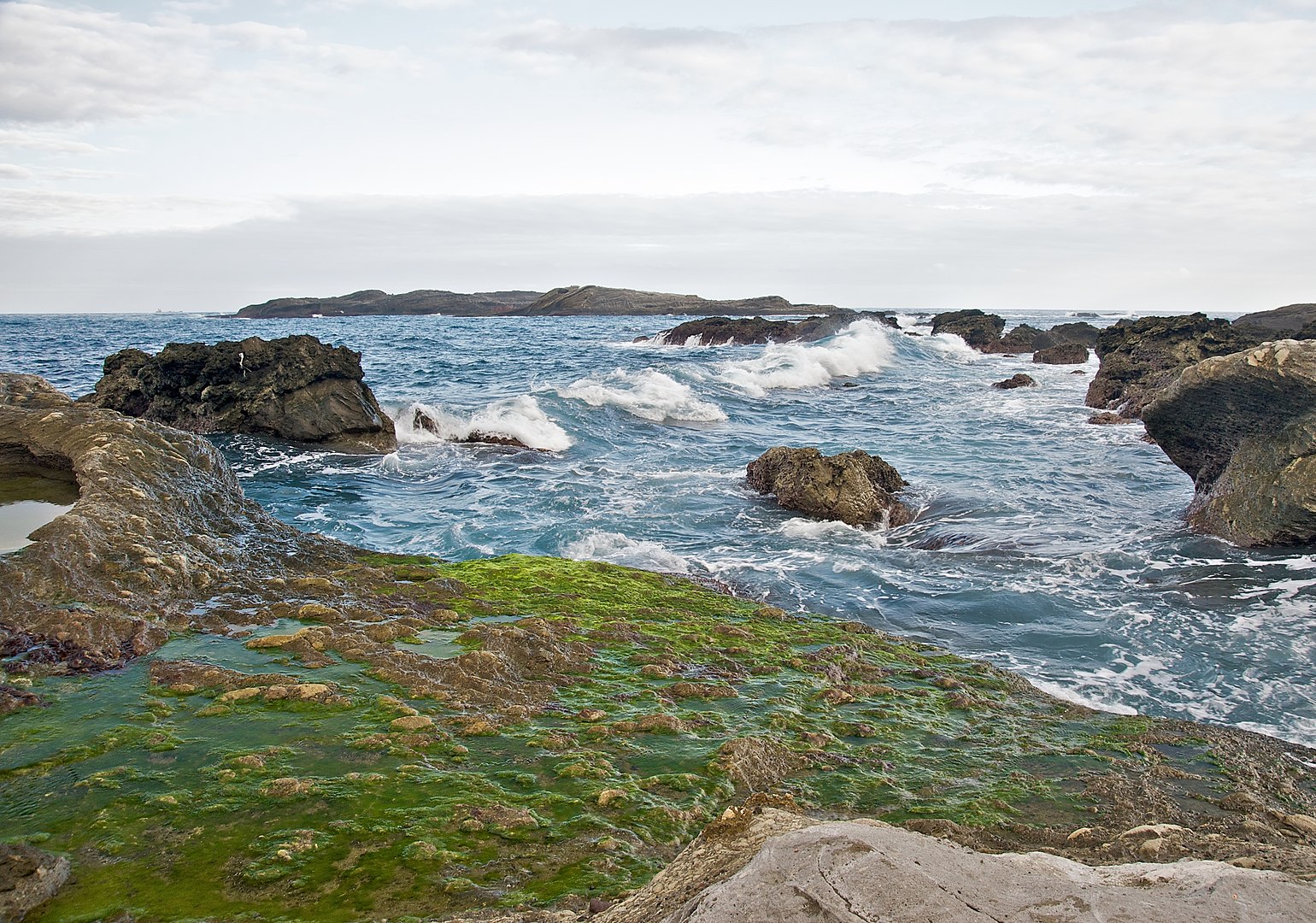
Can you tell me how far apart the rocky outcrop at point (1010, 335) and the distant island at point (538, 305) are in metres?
71.5

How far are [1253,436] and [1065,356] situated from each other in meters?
35.6

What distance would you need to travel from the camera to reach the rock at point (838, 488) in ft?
38.3

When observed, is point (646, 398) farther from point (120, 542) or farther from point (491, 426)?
point (120, 542)

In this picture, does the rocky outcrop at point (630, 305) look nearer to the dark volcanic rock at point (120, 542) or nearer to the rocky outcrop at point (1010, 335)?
the rocky outcrop at point (1010, 335)

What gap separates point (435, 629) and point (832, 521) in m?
6.91

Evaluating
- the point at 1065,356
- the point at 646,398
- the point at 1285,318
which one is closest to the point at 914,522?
the point at 646,398

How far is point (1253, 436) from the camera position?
1002 cm

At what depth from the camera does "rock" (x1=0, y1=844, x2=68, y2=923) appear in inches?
106

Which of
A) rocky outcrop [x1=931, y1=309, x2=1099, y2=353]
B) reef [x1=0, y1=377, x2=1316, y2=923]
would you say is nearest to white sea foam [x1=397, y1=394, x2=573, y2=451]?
reef [x1=0, y1=377, x2=1316, y2=923]

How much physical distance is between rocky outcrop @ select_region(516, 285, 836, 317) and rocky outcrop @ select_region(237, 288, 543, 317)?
10.3 m

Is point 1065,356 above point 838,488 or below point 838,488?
above

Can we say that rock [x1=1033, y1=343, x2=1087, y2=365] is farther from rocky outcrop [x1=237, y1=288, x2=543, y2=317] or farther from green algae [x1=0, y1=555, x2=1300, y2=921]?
rocky outcrop [x1=237, y1=288, x2=543, y2=317]

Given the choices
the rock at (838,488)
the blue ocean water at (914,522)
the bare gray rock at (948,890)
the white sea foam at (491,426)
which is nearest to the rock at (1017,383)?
the blue ocean water at (914,522)

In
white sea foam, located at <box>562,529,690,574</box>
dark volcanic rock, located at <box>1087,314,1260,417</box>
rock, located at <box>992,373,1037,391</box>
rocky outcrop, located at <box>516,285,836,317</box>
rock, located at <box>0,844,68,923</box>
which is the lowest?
white sea foam, located at <box>562,529,690,574</box>
